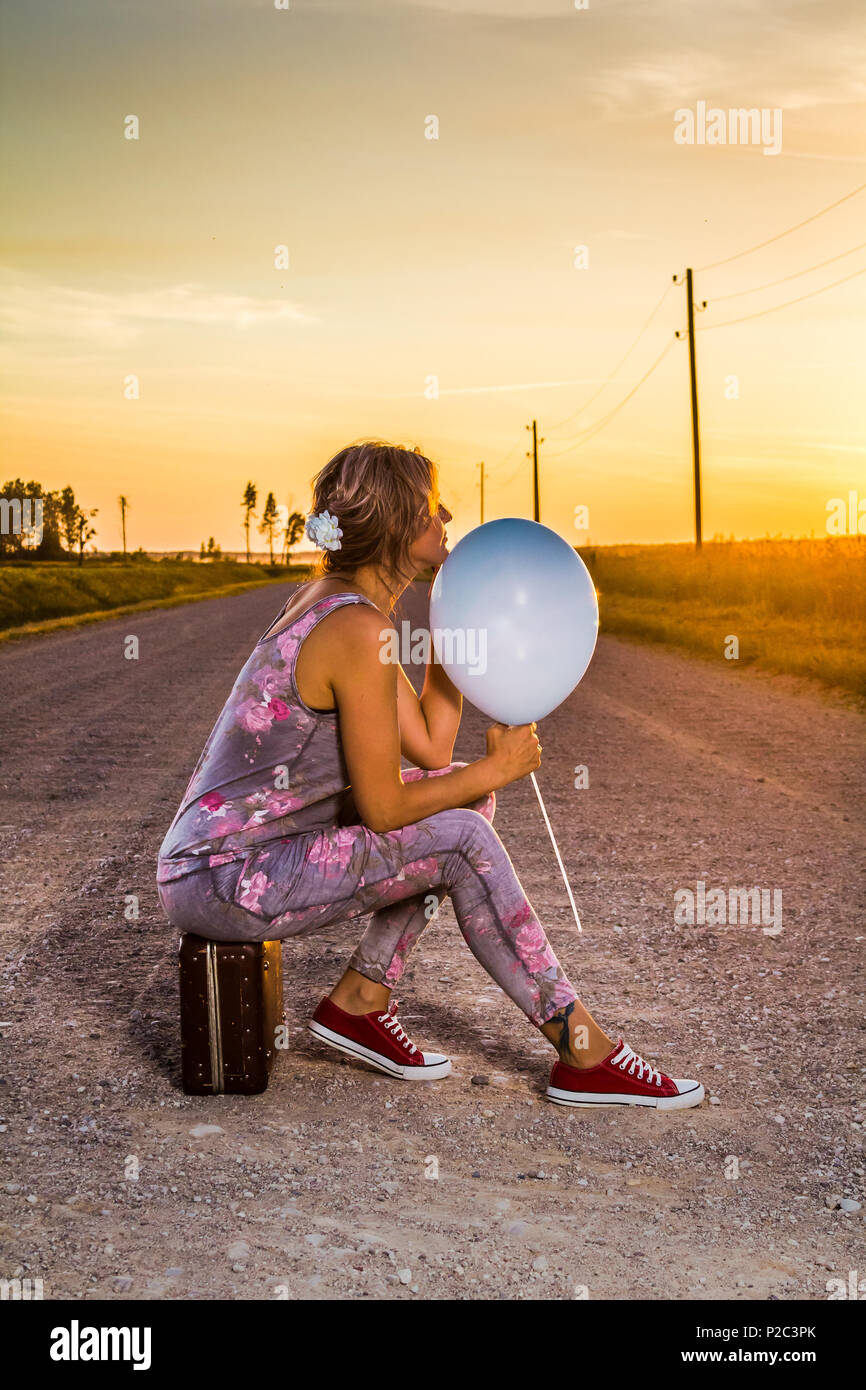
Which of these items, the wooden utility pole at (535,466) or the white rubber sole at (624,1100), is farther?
the wooden utility pole at (535,466)

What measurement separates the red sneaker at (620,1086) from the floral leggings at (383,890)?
188 mm

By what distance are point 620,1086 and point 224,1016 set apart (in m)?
1.06

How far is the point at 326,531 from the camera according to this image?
301cm

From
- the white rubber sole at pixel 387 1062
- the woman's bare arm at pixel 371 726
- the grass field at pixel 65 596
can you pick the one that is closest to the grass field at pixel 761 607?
the grass field at pixel 65 596

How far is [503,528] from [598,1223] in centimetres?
177

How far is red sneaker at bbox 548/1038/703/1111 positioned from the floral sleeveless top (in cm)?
100

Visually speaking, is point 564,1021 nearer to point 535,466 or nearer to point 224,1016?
point 224,1016

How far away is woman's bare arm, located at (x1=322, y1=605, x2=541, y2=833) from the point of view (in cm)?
293

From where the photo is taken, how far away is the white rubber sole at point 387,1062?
135 inches

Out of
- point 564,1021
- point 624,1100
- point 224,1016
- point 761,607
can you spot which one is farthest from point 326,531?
point 761,607

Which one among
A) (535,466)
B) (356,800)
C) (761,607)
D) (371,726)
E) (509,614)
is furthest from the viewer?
(535,466)

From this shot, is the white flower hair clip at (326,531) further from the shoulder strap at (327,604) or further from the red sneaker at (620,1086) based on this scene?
the red sneaker at (620,1086)
